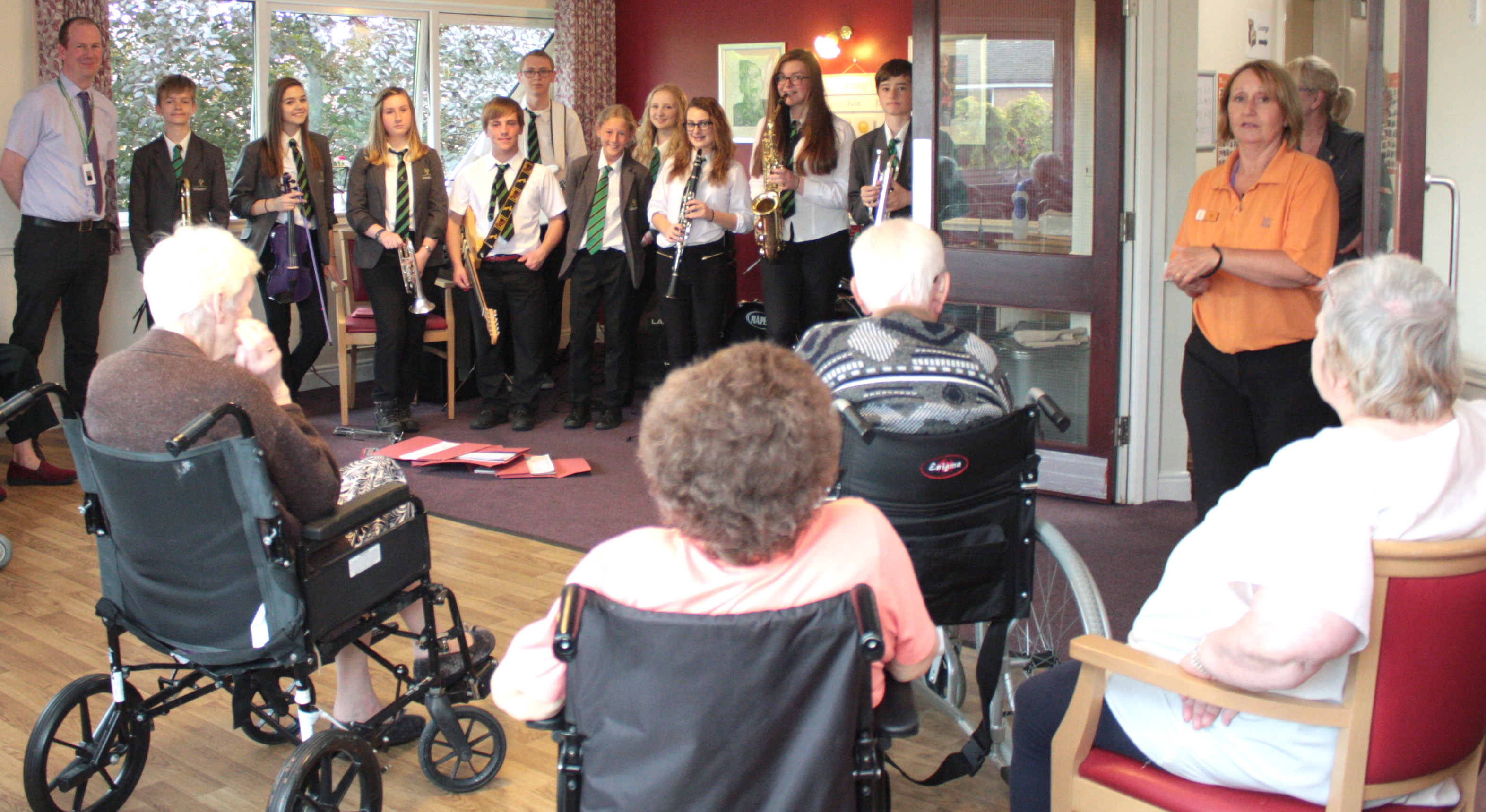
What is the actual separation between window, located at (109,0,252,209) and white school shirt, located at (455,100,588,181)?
1286 millimetres

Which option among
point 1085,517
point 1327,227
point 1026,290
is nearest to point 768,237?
point 1026,290

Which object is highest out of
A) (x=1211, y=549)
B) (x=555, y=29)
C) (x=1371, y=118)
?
(x=555, y=29)

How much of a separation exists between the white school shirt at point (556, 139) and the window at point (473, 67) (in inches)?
33.4

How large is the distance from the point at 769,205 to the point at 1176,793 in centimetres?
374

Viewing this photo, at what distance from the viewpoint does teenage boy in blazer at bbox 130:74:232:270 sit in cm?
548

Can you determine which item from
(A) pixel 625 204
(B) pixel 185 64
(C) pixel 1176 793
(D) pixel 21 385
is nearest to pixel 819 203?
(A) pixel 625 204

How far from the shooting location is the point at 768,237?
505 centimetres

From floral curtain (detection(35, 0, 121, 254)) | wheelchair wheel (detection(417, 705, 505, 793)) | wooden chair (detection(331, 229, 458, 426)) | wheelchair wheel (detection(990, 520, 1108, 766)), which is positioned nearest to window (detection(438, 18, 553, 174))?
wooden chair (detection(331, 229, 458, 426))

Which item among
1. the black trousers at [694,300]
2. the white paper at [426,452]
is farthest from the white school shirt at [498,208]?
the white paper at [426,452]

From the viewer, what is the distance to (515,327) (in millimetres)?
5703

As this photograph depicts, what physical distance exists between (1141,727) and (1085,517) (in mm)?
2679

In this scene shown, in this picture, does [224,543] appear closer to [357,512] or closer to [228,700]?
[357,512]

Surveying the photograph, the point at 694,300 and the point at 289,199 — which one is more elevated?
the point at 289,199

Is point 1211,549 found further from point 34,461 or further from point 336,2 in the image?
point 336,2
